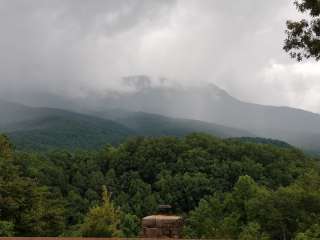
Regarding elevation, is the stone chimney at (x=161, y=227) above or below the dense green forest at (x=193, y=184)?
above

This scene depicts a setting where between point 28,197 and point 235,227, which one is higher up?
point 28,197

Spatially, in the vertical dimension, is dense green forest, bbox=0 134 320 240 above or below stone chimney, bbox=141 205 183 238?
below

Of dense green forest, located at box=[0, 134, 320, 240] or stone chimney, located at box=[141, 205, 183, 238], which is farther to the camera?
dense green forest, located at box=[0, 134, 320, 240]

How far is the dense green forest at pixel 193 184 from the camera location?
2088 inches

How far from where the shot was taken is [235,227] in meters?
59.2

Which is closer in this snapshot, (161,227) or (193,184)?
(161,227)

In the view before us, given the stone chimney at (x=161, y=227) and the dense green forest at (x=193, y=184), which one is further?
the dense green forest at (x=193, y=184)

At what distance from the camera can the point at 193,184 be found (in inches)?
3529

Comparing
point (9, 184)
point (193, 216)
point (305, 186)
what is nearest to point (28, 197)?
point (9, 184)

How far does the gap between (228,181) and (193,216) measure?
22968 millimetres

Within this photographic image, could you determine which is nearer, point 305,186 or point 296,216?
point 296,216

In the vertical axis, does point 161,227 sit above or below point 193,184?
above

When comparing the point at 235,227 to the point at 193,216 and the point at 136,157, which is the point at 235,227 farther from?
the point at 136,157

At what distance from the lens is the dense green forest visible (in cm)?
5303
